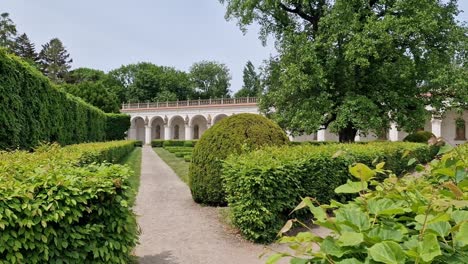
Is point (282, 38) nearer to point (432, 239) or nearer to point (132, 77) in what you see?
point (432, 239)

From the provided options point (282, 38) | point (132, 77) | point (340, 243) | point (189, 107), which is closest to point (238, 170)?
point (340, 243)

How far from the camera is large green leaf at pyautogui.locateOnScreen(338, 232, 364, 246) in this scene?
1.02 meters

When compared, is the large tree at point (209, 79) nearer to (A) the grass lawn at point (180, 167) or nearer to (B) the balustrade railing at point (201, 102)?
(B) the balustrade railing at point (201, 102)

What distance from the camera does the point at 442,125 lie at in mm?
40750

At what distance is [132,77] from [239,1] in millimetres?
60173

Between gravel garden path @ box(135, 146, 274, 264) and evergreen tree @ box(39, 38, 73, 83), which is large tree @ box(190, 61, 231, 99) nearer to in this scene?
evergreen tree @ box(39, 38, 73, 83)

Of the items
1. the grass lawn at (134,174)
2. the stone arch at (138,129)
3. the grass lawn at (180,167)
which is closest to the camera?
the grass lawn at (134,174)

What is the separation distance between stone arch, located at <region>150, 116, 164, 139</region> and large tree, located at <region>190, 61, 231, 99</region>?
46.5ft

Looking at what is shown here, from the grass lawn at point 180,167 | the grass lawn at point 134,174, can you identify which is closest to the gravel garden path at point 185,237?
the grass lawn at point 134,174

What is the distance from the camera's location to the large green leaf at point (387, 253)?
0.94m

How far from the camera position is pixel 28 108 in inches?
464

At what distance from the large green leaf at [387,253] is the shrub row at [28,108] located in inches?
429

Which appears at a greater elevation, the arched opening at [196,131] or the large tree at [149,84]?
the large tree at [149,84]

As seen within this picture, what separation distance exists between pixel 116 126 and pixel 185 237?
3985 cm
